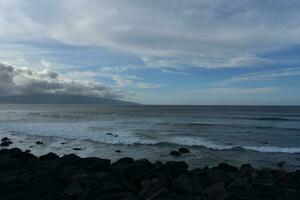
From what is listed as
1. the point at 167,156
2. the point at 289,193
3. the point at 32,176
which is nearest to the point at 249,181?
the point at 289,193

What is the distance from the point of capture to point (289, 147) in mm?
27516

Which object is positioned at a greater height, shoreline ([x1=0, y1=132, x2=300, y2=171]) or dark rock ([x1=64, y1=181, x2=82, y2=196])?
dark rock ([x1=64, y1=181, x2=82, y2=196])

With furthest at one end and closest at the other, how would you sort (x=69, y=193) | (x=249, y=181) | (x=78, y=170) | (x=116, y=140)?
(x=116, y=140), (x=78, y=170), (x=249, y=181), (x=69, y=193)

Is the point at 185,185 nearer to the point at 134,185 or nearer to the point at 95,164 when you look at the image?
the point at 134,185

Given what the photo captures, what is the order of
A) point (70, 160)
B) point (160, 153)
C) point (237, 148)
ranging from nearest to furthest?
1. point (70, 160)
2. point (160, 153)
3. point (237, 148)

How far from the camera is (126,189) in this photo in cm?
1095

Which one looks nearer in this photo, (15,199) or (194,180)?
(15,199)

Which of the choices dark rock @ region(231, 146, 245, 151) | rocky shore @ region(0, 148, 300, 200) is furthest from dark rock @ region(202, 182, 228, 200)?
dark rock @ region(231, 146, 245, 151)

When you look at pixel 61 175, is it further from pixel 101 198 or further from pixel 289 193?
pixel 289 193

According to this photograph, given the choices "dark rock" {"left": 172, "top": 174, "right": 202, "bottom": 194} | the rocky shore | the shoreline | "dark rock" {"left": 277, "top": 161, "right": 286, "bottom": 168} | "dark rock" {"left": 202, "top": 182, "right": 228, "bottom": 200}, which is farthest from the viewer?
the shoreline

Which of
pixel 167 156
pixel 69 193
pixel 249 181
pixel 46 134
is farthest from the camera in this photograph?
pixel 46 134

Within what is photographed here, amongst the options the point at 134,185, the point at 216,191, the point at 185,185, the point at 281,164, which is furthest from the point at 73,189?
the point at 281,164

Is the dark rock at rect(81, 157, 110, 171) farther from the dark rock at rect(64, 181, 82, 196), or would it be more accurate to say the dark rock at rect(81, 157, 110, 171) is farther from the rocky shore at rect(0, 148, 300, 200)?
the dark rock at rect(64, 181, 82, 196)

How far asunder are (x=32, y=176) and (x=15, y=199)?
1.36 m
